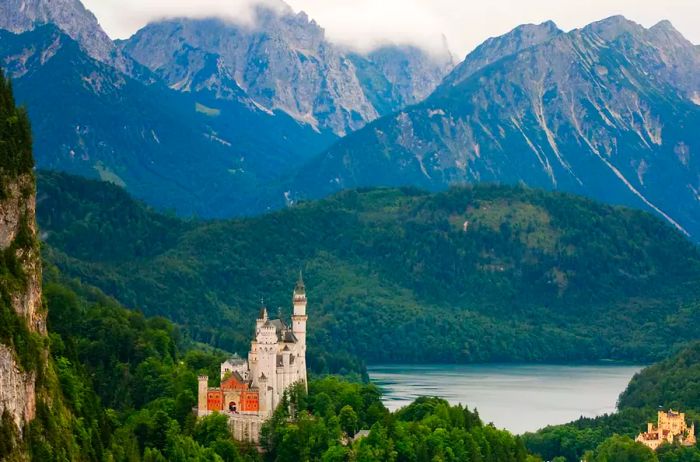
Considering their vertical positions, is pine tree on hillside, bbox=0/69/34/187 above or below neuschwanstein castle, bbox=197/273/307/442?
above

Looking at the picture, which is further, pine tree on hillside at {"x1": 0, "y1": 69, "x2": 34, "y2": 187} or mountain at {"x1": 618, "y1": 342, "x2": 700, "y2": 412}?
mountain at {"x1": 618, "y1": 342, "x2": 700, "y2": 412}

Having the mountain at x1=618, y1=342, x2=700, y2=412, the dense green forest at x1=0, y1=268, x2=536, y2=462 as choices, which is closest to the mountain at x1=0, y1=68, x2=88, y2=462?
the dense green forest at x1=0, y1=268, x2=536, y2=462

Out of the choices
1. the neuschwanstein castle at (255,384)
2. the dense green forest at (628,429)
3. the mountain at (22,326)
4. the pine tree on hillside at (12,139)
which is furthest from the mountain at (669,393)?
the pine tree on hillside at (12,139)

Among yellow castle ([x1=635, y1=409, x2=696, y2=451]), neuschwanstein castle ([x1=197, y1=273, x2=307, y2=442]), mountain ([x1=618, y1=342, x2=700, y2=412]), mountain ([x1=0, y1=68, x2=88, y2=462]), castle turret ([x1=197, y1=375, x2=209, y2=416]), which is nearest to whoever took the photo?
mountain ([x1=0, y1=68, x2=88, y2=462])

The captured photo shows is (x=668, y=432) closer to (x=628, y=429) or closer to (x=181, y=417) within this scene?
(x=628, y=429)

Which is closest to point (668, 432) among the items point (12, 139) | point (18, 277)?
point (12, 139)

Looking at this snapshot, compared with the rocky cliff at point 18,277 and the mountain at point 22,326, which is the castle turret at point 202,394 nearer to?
the mountain at point 22,326

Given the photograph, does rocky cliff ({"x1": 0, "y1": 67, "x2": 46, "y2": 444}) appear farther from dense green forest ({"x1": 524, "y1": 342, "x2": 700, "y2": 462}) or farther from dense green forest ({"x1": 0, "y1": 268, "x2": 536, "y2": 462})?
dense green forest ({"x1": 524, "y1": 342, "x2": 700, "y2": 462})
